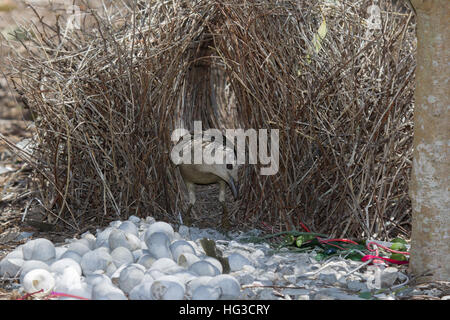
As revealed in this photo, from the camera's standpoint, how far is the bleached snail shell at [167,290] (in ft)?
6.91

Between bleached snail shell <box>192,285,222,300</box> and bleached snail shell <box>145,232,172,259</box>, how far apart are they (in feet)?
1.40

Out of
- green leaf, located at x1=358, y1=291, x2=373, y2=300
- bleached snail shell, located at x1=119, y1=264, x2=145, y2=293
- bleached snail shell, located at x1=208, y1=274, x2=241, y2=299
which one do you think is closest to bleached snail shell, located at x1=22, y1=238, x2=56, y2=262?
bleached snail shell, located at x1=119, y1=264, x2=145, y2=293

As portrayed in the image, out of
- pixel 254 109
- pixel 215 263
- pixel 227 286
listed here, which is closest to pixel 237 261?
pixel 215 263

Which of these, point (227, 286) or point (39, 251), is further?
point (39, 251)

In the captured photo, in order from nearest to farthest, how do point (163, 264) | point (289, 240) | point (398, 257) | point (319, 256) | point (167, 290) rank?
Answer: 1. point (167, 290)
2. point (163, 264)
3. point (398, 257)
4. point (319, 256)
5. point (289, 240)

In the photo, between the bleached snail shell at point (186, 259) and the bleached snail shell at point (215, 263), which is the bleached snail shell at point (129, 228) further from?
the bleached snail shell at point (215, 263)

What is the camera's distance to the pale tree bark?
2264 millimetres

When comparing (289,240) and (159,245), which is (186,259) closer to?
(159,245)

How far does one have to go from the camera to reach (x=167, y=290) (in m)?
2.12

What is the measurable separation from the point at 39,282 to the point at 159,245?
0.54m

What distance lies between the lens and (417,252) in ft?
7.89

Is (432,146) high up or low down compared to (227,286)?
up

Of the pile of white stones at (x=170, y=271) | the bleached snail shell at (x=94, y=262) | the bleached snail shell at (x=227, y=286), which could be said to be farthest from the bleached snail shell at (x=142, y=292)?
the bleached snail shell at (x=94, y=262)
